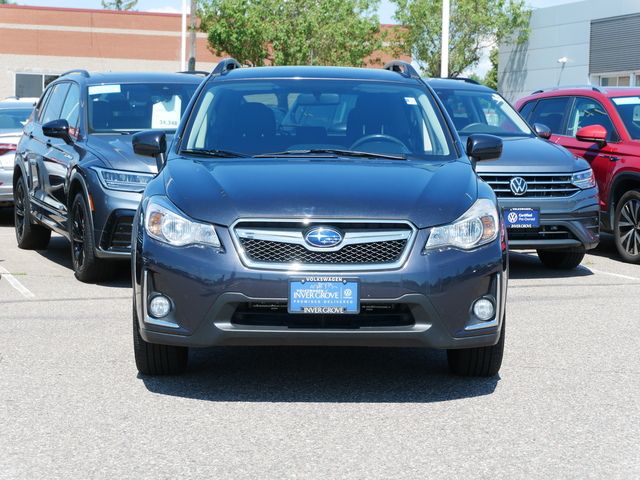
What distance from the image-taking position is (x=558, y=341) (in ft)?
25.1

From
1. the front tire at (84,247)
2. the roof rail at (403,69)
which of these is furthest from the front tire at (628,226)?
the front tire at (84,247)

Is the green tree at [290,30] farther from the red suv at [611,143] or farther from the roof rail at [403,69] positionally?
the roof rail at [403,69]

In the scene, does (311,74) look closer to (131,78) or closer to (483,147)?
(483,147)

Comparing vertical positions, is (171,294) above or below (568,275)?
above

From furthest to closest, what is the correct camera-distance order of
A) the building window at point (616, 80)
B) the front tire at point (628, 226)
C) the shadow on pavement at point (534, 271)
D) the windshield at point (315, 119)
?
1. the building window at point (616, 80)
2. the front tire at point (628, 226)
3. the shadow on pavement at point (534, 271)
4. the windshield at point (315, 119)

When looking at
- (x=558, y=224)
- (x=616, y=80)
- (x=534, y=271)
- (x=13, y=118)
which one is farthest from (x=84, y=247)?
(x=616, y=80)

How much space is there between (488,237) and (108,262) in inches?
193

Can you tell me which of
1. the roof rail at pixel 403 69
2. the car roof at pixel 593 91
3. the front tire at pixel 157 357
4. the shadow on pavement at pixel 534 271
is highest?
the roof rail at pixel 403 69

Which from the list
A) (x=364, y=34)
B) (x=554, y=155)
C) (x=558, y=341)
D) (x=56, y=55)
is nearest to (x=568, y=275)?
(x=554, y=155)

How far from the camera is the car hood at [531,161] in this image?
35.9ft

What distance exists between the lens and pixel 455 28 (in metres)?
54.3

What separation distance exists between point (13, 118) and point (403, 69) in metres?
9.78

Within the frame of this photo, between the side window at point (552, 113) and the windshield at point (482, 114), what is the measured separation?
3.32 feet

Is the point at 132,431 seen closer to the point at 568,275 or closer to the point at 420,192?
the point at 420,192
